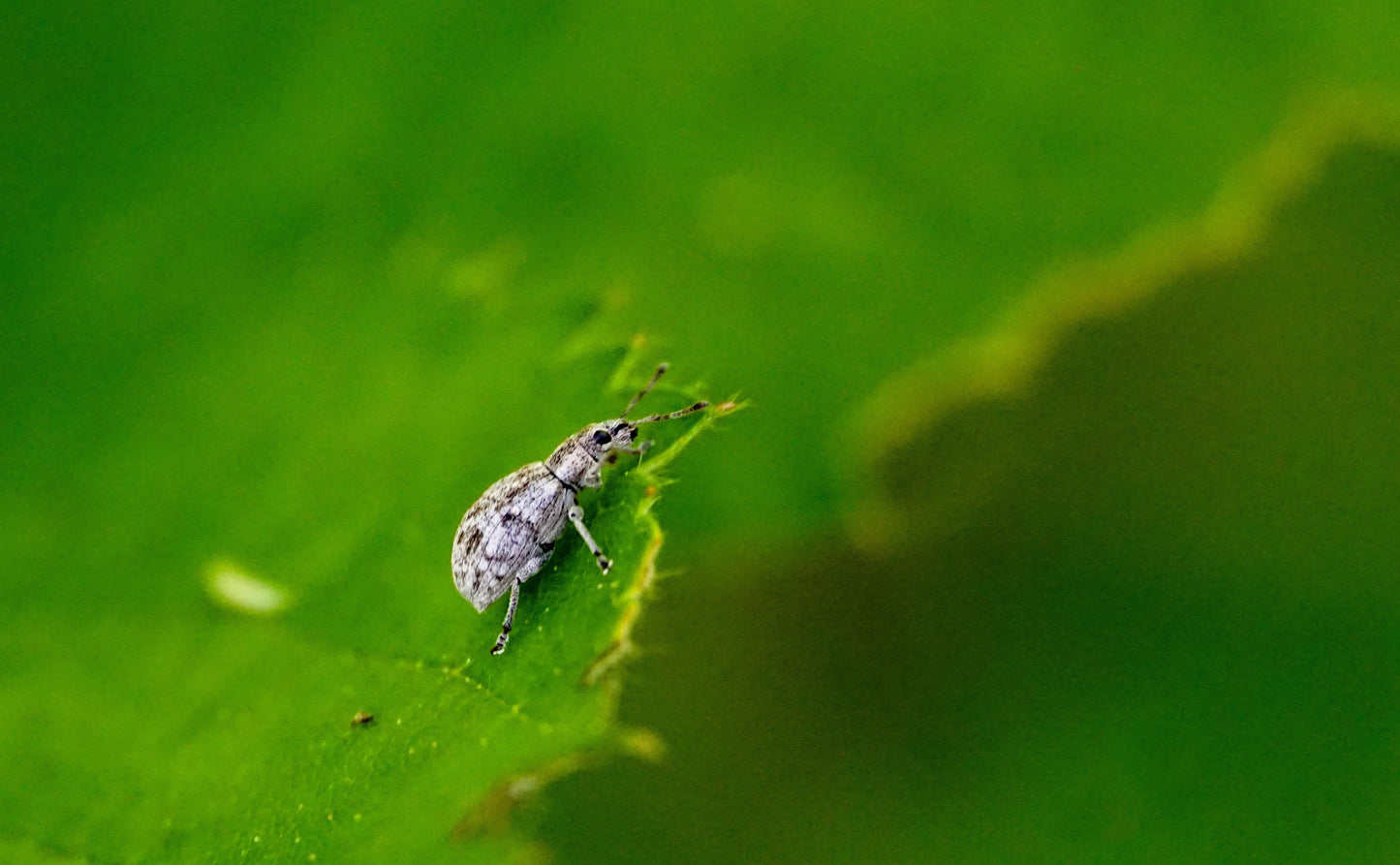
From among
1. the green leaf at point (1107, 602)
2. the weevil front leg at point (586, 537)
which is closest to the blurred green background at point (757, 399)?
the green leaf at point (1107, 602)

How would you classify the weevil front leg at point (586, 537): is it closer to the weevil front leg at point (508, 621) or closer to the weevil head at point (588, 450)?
the weevil head at point (588, 450)

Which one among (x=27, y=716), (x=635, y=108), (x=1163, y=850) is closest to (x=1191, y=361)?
(x=1163, y=850)

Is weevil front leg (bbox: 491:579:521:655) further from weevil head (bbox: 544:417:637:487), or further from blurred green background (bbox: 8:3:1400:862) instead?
weevil head (bbox: 544:417:637:487)

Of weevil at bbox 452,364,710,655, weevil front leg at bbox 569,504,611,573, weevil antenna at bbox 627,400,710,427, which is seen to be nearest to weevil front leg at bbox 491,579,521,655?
weevil at bbox 452,364,710,655

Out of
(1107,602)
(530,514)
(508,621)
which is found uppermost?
(530,514)

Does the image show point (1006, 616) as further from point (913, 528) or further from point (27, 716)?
point (27, 716)

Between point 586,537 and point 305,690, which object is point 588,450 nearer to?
point 586,537

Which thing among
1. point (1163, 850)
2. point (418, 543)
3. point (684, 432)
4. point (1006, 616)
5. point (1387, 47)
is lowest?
point (1163, 850)

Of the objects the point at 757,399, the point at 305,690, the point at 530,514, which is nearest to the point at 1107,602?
the point at 757,399
